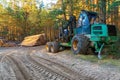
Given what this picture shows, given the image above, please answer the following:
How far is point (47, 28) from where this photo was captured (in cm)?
2914

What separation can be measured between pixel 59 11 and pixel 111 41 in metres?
7.18

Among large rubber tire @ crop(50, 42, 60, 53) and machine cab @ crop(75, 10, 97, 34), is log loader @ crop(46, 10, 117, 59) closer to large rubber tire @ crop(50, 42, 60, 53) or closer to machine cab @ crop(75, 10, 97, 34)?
machine cab @ crop(75, 10, 97, 34)

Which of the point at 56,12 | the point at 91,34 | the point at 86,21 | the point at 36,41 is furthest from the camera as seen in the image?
the point at 36,41

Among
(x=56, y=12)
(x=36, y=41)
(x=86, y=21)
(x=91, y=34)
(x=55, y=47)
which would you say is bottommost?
(x=36, y=41)

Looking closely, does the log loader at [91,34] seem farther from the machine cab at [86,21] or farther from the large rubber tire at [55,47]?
the large rubber tire at [55,47]

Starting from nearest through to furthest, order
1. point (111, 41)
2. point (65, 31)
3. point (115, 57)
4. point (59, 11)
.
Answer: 1. point (115, 57)
2. point (111, 41)
3. point (65, 31)
4. point (59, 11)

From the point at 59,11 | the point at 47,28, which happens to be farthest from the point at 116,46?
the point at 47,28

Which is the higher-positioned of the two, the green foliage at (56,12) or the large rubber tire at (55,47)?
the green foliage at (56,12)

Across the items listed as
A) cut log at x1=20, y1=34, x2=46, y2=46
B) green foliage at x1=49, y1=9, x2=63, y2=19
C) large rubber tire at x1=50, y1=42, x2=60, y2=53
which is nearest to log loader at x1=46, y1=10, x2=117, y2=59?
large rubber tire at x1=50, y1=42, x2=60, y2=53

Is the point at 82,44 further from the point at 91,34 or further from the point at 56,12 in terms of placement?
the point at 56,12

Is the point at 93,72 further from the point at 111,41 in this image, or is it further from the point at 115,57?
the point at 111,41

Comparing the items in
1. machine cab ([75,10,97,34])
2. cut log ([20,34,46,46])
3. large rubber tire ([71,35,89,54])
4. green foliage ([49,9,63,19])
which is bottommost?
cut log ([20,34,46,46])

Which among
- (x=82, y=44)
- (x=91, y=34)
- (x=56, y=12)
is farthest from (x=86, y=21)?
(x=56, y=12)

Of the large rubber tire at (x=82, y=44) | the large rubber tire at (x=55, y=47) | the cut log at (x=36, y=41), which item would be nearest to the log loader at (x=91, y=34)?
the large rubber tire at (x=82, y=44)
